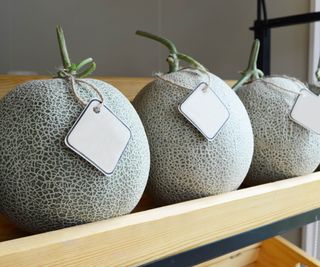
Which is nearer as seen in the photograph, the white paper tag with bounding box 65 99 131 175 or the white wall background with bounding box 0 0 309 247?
the white paper tag with bounding box 65 99 131 175

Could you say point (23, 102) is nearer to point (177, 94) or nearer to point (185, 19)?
point (177, 94)

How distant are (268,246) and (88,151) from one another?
Result: 76 cm

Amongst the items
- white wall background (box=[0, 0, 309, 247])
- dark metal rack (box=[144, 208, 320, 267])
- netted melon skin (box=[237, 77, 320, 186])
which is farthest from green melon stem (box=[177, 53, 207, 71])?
white wall background (box=[0, 0, 309, 247])

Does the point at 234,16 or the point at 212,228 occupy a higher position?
the point at 234,16

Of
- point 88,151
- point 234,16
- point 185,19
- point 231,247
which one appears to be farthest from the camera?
point 185,19

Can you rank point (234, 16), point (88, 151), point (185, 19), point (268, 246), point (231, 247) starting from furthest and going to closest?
point (185, 19)
point (234, 16)
point (268, 246)
point (231, 247)
point (88, 151)

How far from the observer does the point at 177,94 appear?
0.56 metres

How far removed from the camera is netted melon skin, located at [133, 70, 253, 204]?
0.54m

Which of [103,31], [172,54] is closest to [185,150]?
[172,54]

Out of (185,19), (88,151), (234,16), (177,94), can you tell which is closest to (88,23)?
(185,19)

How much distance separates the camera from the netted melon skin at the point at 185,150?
0.54 m

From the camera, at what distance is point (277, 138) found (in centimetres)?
66

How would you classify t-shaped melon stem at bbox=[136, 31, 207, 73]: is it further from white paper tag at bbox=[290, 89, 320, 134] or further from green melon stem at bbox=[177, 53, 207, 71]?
white paper tag at bbox=[290, 89, 320, 134]

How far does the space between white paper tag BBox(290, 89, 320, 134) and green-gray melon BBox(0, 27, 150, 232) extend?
31cm
